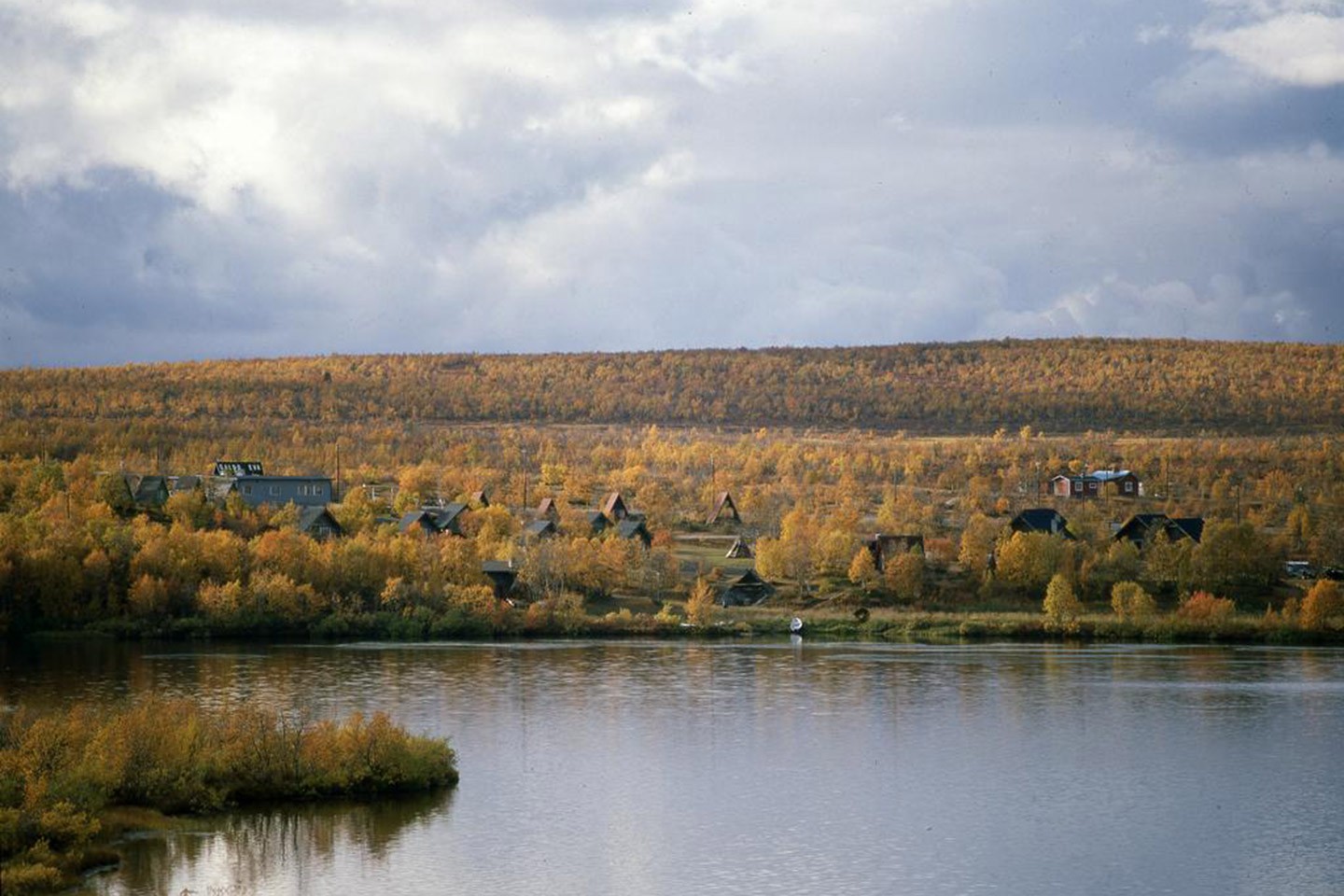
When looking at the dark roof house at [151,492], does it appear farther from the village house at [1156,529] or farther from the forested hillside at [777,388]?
the forested hillside at [777,388]

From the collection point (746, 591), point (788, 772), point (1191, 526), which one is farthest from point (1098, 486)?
point (788, 772)

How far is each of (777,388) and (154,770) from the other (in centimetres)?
11945

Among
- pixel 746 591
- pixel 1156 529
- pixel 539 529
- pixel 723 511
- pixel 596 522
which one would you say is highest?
pixel 723 511

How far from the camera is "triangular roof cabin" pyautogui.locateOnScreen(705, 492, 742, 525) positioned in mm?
78912

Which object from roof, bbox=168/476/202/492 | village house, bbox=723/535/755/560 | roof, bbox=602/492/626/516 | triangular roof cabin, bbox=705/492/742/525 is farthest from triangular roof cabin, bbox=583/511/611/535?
roof, bbox=168/476/202/492

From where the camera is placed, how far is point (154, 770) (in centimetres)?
2753

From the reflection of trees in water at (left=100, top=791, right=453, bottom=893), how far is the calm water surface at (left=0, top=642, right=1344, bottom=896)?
60 millimetres

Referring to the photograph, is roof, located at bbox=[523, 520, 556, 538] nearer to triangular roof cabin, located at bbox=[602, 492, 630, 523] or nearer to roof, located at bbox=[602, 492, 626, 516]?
triangular roof cabin, located at bbox=[602, 492, 630, 523]

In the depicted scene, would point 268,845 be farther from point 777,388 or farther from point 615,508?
point 777,388

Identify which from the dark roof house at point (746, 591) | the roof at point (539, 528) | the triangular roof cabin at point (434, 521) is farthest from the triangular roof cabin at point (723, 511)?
the dark roof house at point (746, 591)

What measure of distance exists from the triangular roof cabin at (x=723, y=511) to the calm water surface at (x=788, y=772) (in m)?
27.0

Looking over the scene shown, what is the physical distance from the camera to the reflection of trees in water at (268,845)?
79.8 feet

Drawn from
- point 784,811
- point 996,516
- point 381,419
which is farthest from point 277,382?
point 784,811

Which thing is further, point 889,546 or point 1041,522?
point 1041,522
